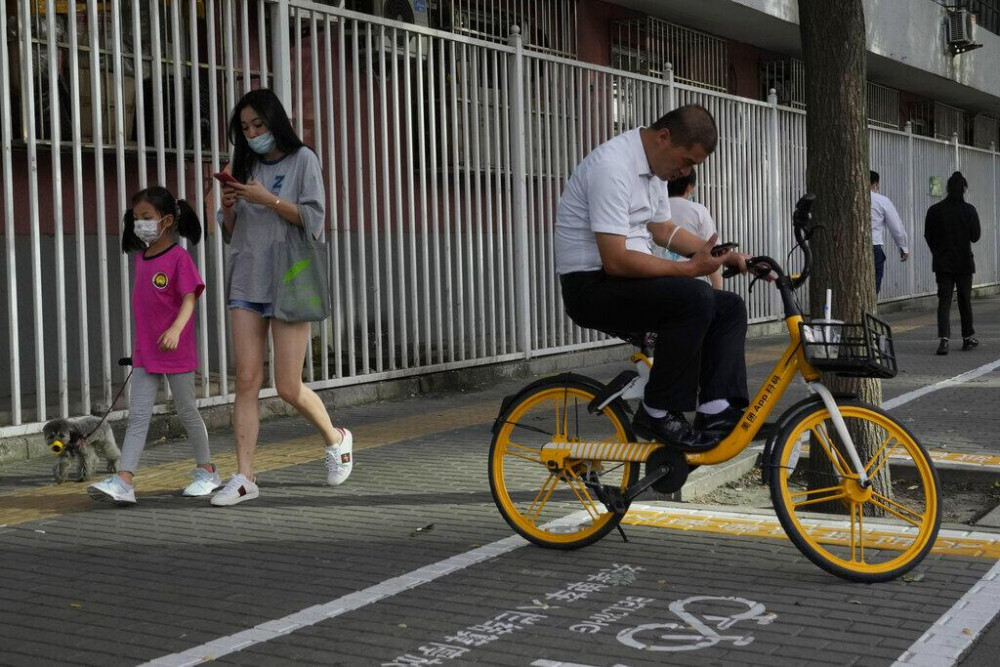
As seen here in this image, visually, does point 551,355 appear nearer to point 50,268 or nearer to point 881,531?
point 50,268

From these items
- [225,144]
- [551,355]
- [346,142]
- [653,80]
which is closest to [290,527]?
[225,144]

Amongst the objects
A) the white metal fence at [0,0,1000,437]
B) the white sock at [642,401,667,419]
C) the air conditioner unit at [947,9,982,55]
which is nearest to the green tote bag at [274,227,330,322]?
the white sock at [642,401,667,419]

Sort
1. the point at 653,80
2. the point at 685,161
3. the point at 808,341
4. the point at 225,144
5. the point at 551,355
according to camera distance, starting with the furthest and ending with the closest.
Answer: the point at 653,80 < the point at 551,355 < the point at 225,144 < the point at 685,161 < the point at 808,341

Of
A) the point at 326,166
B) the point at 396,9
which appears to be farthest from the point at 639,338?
the point at 396,9

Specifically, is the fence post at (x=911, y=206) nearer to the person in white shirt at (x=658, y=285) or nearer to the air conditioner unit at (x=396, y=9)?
the air conditioner unit at (x=396, y=9)

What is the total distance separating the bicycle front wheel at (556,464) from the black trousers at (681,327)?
1.04 feet

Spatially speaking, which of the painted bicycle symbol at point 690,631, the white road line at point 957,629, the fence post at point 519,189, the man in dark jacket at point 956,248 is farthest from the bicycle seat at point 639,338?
the man in dark jacket at point 956,248

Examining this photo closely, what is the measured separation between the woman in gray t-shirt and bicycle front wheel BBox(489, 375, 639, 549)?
5.05 ft

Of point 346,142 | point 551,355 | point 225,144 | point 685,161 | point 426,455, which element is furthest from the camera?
point 551,355

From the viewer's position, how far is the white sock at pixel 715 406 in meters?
4.99

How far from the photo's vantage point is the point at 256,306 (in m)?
6.50

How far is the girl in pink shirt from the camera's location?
6457 mm

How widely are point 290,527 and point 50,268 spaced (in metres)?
3.24

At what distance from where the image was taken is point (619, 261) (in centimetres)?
493
